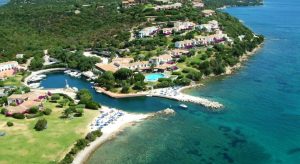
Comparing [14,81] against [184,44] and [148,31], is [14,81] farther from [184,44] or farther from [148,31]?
[148,31]

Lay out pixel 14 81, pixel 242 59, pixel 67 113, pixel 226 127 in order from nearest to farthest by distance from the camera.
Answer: pixel 226 127 → pixel 67 113 → pixel 14 81 → pixel 242 59

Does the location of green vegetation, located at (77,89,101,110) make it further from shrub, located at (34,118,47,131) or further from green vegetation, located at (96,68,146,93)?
shrub, located at (34,118,47,131)

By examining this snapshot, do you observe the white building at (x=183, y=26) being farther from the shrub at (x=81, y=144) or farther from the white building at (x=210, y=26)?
the shrub at (x=81, y=144)

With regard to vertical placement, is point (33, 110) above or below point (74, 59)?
below

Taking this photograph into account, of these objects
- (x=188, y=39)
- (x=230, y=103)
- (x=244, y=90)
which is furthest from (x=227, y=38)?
(x=230, y=103)

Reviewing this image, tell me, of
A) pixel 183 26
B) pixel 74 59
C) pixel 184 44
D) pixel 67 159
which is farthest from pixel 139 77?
pixel 183 26

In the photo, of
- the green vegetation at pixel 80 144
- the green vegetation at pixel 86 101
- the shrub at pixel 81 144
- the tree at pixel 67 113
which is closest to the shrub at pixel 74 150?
the green vegetation at pixel 80 144

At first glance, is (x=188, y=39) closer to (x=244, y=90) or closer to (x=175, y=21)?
(x=175, y=21)
